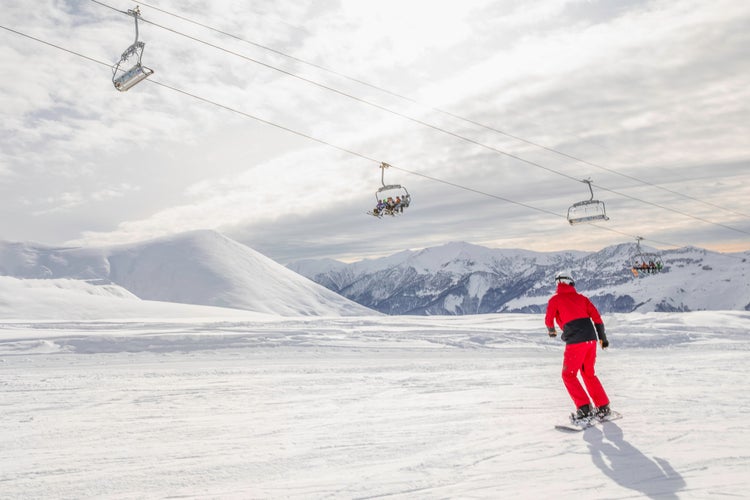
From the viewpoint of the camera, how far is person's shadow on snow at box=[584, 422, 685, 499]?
178 inches

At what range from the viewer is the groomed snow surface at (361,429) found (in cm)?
478

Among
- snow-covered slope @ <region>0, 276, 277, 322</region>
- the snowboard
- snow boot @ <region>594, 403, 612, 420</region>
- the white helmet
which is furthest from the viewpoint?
snow-covered slope @ <region>0, 276, 277, 322</region>

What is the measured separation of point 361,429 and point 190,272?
141 m

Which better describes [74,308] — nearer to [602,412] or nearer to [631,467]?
[602,412]

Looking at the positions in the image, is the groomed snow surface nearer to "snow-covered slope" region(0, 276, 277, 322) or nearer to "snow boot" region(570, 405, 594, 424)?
"snow boot" region(570, 405, 594, 424)

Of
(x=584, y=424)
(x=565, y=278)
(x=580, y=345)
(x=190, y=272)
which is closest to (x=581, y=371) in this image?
(x=580, y=345)

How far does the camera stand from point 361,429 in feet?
22.6

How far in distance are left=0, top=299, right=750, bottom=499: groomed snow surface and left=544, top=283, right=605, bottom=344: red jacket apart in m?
1.24

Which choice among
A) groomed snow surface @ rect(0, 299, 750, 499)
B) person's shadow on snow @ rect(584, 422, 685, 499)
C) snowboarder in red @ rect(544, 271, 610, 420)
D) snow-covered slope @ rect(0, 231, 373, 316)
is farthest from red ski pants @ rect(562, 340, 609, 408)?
snow-covered slope @ rect(0, 231, 373, 316)

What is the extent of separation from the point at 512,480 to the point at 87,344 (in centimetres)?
1793

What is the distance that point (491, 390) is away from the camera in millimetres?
10016

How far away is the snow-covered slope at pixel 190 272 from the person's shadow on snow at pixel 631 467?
119908 millimetres

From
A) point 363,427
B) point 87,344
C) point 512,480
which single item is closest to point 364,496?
point 512,480

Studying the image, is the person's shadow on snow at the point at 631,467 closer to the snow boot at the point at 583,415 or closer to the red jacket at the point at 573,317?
the snow boot at the point at 583,415
